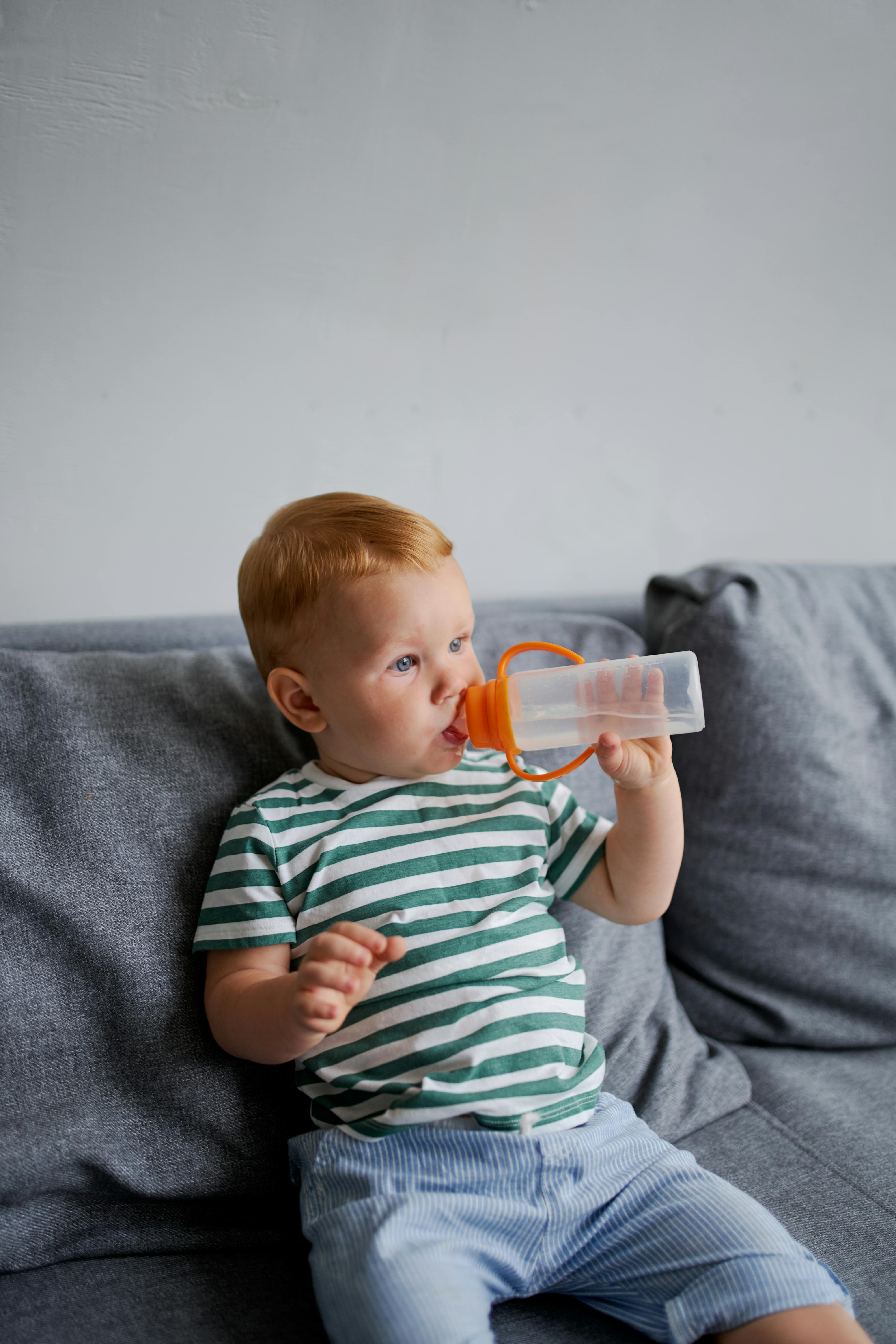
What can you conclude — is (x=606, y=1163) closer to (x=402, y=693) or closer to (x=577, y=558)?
(x=402, y=693)

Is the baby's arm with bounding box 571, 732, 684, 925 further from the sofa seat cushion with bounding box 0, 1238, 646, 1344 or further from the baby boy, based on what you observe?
the sofa seat cushion with bounding box 0, 1238, 646, 1344

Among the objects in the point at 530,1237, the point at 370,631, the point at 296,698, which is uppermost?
the point at 370,631

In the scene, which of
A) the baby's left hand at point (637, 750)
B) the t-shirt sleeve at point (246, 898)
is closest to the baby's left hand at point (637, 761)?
the baby's left hand at point (637, 750)

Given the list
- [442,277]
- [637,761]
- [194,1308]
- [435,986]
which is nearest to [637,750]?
A: [637,761]

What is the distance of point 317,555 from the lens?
1.01 m

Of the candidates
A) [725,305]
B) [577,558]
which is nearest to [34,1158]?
[577,558]

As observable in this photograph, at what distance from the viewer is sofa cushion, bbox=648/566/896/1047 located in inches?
51.1

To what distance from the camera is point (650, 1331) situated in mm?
858

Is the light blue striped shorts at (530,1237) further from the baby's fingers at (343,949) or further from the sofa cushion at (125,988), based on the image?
the baby's fingers at (343,949)

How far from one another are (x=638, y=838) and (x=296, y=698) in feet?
1.43

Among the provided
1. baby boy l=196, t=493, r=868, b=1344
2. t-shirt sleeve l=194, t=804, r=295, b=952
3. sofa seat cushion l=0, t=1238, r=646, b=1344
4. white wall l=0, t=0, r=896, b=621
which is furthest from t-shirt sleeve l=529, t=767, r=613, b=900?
white wall l=0, t=0, r=896, b=621

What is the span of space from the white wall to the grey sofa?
0.28 metres

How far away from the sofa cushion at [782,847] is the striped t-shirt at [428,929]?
321 mm

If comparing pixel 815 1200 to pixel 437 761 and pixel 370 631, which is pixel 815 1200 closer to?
pixel 437 761
